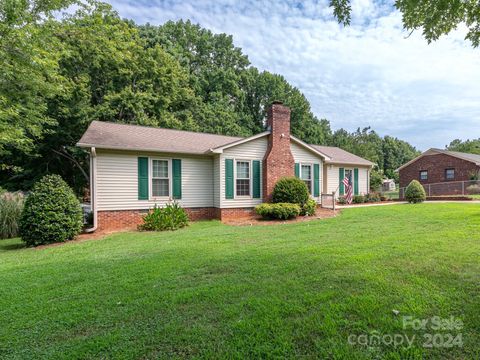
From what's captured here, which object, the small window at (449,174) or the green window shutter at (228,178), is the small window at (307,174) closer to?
the green window shutter at (228,178)

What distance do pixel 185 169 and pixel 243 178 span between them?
2701 millimetres

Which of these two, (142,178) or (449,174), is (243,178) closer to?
(142,178)

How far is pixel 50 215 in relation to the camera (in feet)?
26.2

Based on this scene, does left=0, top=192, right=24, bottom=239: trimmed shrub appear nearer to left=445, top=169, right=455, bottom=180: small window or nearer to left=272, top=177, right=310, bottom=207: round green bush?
left=272, top=177, right=310, bottom=207: round green bush

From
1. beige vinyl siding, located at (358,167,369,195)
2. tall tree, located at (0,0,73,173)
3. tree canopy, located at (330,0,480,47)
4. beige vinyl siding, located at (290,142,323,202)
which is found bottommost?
beige vinyl siding, located at (358,167,369,195)

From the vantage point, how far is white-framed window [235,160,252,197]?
12312mm

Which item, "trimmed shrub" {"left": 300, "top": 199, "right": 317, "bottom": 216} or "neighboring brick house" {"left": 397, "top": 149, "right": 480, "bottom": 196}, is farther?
"neighboring brick house" {"left": 397, "top": 149, "right": 480, "bottom": 196}

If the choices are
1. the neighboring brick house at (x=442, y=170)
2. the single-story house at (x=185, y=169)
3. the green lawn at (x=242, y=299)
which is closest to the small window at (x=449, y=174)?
the neighboring brick house at (x=442, y=170)

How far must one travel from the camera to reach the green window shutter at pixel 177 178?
456 inches

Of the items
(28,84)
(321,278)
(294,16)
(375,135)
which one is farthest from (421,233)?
(375,135)

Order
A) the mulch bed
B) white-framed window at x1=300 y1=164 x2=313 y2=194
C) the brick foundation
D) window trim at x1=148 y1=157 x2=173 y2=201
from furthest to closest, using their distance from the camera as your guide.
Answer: white-framed window at x1=300 y1=164 x2=313 y2=194 < window trim at x1=148 y1=157 x2=173 y2=201 < the mulch bed < the brick foundation

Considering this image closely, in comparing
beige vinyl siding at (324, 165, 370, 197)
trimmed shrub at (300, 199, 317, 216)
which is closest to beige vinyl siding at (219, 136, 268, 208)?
trimmed shrub at (300, 199, 317, 216)

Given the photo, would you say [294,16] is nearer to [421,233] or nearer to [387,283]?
[387,283]

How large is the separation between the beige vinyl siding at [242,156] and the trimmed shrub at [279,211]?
1009 millimetres
